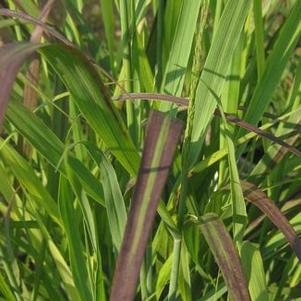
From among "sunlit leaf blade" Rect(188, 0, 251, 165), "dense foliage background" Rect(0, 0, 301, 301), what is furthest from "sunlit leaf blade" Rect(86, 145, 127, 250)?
"sunlit leaf blade" Rect(188, 0, 251, 165)

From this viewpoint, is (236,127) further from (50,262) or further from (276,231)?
(50,262)

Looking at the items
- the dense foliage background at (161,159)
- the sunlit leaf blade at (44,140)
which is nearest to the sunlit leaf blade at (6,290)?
the dense foliage background at (161,159)

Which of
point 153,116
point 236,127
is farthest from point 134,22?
point 153,116

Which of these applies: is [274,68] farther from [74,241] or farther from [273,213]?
[74,241]

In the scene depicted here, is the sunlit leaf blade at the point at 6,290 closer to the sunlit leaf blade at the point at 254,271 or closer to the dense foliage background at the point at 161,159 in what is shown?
A: the dense foliage background at the point at 161,159

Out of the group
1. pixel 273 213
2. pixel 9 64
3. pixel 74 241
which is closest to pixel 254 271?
pixel 273 213

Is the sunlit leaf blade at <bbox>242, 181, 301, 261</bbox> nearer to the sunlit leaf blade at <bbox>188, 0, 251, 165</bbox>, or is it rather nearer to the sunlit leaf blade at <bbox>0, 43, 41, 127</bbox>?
the sunlit leaf blade at <bbox>188, 0, 251, 165</bbox>
